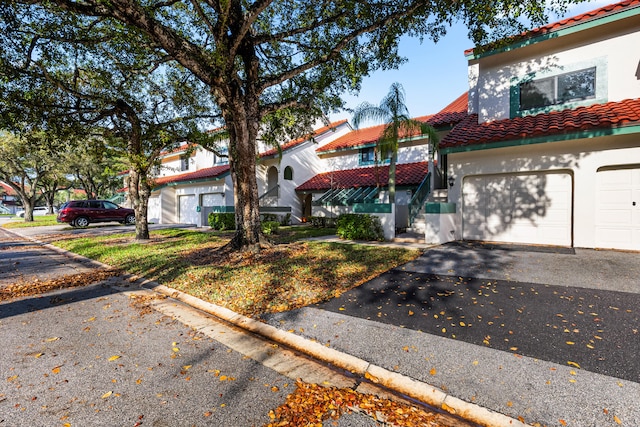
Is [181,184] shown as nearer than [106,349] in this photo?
No

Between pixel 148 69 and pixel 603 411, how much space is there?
46.4 feet

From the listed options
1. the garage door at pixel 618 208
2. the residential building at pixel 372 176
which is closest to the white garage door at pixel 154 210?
the residential building at pixel 372 176

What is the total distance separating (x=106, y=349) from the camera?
378cm

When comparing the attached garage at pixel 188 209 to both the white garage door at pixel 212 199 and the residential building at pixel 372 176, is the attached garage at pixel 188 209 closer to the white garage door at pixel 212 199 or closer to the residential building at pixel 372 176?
the white garage door at pixel 212 199

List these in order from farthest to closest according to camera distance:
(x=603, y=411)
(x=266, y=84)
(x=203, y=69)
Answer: (x=266, y=84) → (x=203, y=69) → (x=603, y=411)

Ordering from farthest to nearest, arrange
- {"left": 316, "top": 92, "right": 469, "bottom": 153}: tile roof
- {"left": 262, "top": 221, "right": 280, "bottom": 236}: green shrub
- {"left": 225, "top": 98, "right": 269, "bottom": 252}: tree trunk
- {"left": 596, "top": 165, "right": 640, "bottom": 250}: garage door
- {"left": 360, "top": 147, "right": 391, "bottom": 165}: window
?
{"left": 360, "top": 147, "right": 391, "bottom": 165}: window → {"left": 316, "top": 92, "right": 469, "bottom": 153}: tile roof → {"left": 262, "top": 221, "right": 280, "bottom": 236}: green shrub → {"left": 225, "top": 98, "right": 269, "bottom": 252}: tree trunk → {"left": 596, "top": 165, "right": 640, "bottom": 250}: garage door

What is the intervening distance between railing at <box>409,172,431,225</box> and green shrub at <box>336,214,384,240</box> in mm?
2227

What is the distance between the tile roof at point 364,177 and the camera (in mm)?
15763

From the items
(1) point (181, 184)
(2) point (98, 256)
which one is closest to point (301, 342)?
(2) point (98, 256)

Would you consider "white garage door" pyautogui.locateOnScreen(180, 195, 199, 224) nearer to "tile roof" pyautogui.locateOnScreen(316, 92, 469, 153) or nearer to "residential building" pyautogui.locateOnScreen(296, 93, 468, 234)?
"residential building" pyautogui.locateOnScreen(296, 93, 468, 234)

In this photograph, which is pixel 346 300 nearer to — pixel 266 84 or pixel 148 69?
pixel 266 84

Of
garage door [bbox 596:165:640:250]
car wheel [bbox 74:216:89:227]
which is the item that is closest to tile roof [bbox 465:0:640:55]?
garage door [bbox 596:165:640:250]

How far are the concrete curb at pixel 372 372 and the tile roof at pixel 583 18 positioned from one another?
11.7m

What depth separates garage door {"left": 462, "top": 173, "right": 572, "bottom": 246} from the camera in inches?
367
